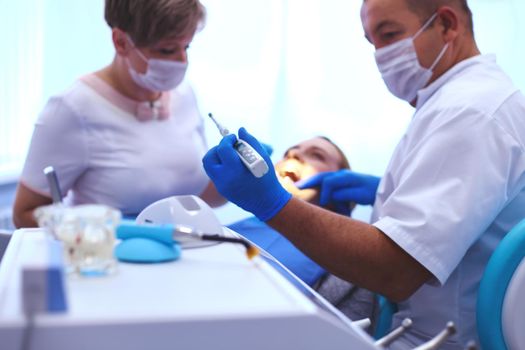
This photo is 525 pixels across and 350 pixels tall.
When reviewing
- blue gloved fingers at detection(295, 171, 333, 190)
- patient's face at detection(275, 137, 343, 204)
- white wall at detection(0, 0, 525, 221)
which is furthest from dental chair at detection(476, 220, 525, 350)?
white wall at detection(0, 0, 525, 221)

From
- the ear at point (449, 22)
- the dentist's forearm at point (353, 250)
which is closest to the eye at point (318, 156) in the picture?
the ear at point (449, 22)

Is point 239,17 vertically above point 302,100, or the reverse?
point 239,17

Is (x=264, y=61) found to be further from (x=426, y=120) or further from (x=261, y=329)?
(x=261, y=329)

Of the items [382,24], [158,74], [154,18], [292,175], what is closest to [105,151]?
[158,74]

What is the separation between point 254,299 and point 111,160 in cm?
137

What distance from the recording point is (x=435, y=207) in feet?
4.25

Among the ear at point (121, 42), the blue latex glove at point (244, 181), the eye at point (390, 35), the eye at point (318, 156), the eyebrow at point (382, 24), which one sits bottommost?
the eye at point (318, 156)

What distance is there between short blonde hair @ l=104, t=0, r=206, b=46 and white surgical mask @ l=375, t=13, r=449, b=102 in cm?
66

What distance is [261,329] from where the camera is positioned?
695 mm

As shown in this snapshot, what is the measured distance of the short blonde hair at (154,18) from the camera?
6.54 ft

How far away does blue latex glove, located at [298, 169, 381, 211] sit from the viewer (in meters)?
2.05

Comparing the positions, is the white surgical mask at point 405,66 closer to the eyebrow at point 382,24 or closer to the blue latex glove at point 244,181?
the eyebrow at point 382,24

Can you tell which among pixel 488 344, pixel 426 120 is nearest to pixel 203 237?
pixel 488 344

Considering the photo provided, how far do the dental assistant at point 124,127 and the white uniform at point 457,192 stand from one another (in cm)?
87
